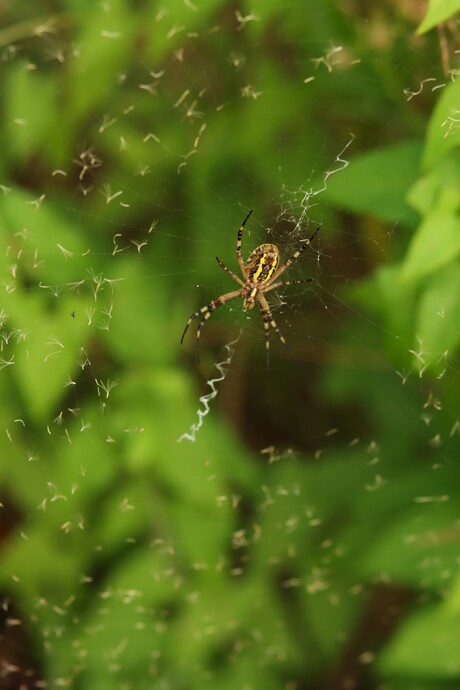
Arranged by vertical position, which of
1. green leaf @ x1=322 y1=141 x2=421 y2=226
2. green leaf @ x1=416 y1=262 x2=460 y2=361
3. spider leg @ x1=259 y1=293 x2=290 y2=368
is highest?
green leaf @ x1=322 y1=141 x2=421 y2=226

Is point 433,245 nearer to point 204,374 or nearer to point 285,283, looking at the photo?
point 285,283

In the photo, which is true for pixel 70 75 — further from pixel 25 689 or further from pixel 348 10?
pixel 25 689

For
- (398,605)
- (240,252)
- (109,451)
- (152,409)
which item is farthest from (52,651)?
(240,252)

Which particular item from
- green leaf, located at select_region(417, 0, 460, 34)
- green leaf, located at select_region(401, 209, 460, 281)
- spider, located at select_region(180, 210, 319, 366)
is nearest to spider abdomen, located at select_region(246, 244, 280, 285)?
spider, located at select_region(180, 210, 319, 366)

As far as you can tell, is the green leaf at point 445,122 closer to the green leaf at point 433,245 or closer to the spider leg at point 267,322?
the green leaf at point 433,245

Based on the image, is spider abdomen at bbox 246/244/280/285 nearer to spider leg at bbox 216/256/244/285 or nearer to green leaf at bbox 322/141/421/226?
spider leg at bbox 216/256/244/285
